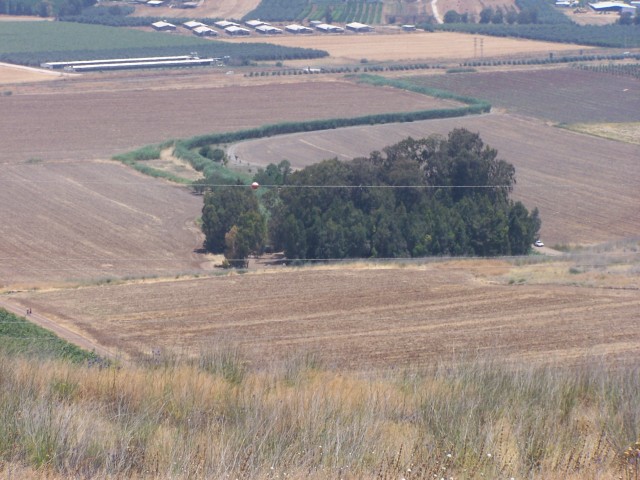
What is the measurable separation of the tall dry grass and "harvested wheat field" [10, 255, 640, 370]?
6.05 metres

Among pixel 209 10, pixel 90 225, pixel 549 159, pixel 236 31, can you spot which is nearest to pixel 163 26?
pixel 236 31

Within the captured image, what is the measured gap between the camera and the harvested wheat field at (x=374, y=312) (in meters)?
17.0

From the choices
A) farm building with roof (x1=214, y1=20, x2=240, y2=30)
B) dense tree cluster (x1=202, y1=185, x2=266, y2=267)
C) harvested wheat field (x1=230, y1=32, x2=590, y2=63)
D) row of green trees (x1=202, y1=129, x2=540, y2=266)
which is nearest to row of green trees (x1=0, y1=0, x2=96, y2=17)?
farm building with roof (x1=214, y1=20, x2=240, y2=30)

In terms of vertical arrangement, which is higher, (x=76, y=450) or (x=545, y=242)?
(x=76, y=450)

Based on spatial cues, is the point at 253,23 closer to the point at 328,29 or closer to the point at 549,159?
the point at 328,29

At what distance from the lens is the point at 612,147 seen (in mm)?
52031

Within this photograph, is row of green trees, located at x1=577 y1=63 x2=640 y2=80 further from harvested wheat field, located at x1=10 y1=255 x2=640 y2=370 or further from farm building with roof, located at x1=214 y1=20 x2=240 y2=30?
harvested wheat field, located at x1=10 y1=255 x2=640 y2=370

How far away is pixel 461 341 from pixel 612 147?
37208 mm

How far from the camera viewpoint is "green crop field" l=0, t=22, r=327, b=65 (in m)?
87.1

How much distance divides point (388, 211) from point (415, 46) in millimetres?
65624

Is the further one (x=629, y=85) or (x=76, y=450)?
(x=629, y=85)

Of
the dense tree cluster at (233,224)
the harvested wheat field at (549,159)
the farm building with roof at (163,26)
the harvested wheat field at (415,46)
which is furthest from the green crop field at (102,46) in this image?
the dense tree cluster at (233,224)

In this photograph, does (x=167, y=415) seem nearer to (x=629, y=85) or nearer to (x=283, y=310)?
(x=283, y=310)

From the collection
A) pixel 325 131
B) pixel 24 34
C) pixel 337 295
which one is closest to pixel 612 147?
pixel 325 131
